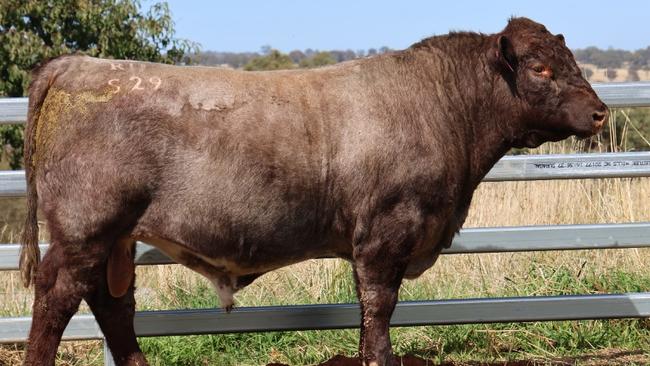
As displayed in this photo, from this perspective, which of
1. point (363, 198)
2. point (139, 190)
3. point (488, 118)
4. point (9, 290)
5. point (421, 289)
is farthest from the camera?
point (9, 290)

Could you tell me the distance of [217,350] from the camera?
658 cm

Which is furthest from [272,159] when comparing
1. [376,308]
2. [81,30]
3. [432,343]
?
[81,30]

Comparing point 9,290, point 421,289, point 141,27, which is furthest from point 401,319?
point 141,27

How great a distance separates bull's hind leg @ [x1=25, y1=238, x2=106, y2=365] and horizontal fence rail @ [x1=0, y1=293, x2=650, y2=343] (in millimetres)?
897

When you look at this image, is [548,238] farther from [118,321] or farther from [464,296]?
[118,321]

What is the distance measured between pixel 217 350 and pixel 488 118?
7.92 ft

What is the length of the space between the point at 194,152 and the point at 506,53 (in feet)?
5.95

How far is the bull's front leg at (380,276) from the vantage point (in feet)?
17.0

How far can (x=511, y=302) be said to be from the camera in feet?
20.6

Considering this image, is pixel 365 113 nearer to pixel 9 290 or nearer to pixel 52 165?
pixel 52 165

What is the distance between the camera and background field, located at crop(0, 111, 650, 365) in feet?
21.3

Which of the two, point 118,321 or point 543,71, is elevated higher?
point 543,71

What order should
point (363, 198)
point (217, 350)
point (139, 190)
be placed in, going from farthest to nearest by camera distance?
point (217, 350), point (363, 198), point (139, 190)

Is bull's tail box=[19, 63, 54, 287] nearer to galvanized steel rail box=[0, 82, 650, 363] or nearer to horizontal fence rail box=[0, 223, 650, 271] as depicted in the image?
galvanized steel rail box=[0, 82, 650, 363]
